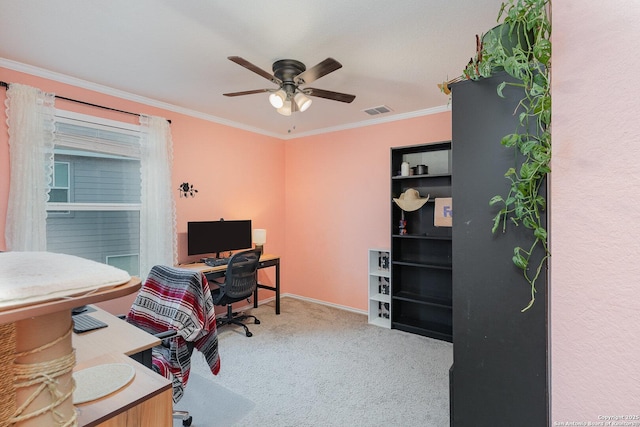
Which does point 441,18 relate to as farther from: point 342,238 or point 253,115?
point 342,238

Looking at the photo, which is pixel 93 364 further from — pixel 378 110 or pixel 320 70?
pixel 378 110

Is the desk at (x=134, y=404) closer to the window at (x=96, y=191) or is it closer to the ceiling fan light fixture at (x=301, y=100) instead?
the ceiling fan light fixture at (x=301, y=100)

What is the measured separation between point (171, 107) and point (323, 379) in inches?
125

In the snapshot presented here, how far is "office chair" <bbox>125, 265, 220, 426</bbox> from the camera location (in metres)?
1.79

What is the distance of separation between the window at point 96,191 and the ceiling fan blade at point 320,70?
2017 millimetres

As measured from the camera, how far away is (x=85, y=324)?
1.62 m

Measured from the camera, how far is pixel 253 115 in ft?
12.6

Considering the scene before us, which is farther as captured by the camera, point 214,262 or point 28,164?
point 214,262
